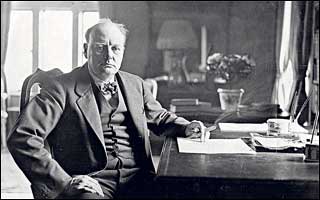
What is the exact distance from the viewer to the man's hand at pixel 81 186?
102cm

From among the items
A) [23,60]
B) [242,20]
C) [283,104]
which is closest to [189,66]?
[242,20]

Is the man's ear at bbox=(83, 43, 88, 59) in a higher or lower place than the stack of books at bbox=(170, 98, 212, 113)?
higher

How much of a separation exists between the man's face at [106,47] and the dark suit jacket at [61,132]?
1.7 inches

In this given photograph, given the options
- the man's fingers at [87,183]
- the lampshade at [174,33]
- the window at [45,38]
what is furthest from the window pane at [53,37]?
the lampshade at [174,33]

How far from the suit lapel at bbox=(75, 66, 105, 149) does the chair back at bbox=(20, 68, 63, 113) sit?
6cm

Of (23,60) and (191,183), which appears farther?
(23,60)

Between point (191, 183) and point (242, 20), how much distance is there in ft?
9.92

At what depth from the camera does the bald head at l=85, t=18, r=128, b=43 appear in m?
1.02

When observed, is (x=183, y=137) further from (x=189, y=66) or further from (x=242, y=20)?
(x=242, y=20)

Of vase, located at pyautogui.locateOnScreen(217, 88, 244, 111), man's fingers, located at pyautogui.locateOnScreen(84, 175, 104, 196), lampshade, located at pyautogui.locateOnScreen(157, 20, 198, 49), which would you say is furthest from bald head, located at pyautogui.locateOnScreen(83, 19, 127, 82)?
lampshade, located at pyautogui.locateOnScreen(157, 20, 198, 49)

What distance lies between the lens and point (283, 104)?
1.42 metres

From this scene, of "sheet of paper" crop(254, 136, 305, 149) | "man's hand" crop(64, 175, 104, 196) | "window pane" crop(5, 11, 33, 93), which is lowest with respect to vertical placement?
"man's hand" crop(64, 175, 104, 196)

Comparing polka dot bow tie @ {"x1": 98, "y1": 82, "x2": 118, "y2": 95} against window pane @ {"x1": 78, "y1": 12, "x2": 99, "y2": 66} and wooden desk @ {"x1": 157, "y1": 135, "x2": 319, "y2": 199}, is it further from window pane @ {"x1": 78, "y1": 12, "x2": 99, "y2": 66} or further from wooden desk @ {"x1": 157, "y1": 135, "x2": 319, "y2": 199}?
wooden desk @ {"x1": 157, "y1": 135, "x2": 319, "y2": 199}

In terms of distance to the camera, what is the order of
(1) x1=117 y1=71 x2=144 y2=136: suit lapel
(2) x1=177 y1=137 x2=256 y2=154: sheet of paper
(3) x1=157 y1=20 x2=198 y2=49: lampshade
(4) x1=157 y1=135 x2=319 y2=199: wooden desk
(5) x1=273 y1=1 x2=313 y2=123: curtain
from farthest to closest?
(3) x1=157 y1=20 x2=198 y2=49: lampshade, (5) x1=273 y1=1 x2=313 y2=123: curtain, (2) x1=177 y1=137 x2=256 y2=154: sheet of paper, (1) x1=117 y1=71 x2=144 y2=136: suit lapel, (4) x1=157 y1=135 x2=319 y2=199: wooden desk
